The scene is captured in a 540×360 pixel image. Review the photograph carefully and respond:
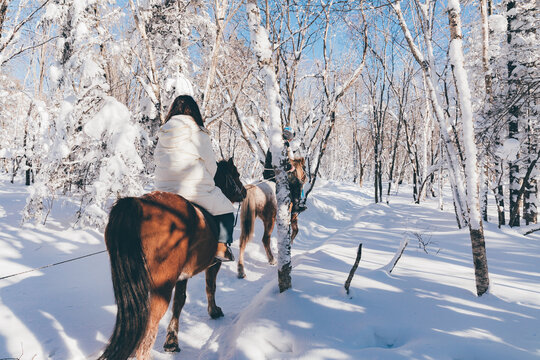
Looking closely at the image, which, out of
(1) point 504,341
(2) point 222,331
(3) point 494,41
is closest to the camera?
(1) point 504,341

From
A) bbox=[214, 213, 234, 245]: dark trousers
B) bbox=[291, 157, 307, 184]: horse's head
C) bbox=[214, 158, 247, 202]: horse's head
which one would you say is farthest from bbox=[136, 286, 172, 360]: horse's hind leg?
bbox=[291, 157, 307, 184]: horse's head

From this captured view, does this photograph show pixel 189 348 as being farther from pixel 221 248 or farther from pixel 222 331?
pixel 221 248

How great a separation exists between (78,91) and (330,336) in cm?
796

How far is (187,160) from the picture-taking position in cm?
301

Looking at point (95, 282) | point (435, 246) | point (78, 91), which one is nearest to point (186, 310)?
point (95, 282)

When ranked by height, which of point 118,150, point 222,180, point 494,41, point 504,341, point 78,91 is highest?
point 494,41

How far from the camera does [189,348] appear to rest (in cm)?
295

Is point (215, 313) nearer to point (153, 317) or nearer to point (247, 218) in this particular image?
point (153, 317)

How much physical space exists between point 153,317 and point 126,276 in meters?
0.49

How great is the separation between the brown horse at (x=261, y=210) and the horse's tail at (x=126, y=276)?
119 inches

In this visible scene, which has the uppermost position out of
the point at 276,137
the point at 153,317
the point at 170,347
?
the point at 276,137

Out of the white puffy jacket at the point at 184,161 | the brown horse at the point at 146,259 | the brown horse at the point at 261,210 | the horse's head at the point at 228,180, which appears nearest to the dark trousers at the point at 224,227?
the white puffy jacket at the point at 184,161

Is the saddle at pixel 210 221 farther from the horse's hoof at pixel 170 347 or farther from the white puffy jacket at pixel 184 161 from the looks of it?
the horse's hoof at pixel 170 347

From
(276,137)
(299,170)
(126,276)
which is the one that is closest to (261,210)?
(299,170)
